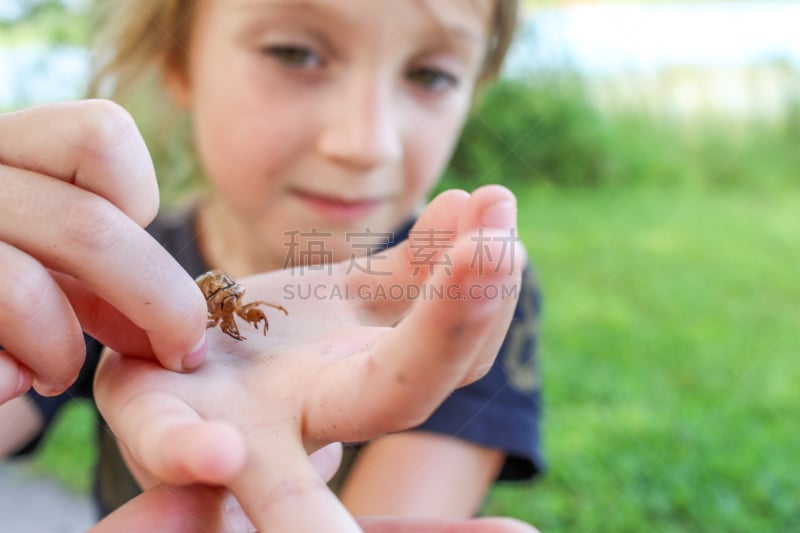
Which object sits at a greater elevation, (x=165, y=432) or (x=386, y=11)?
(x=386, y=11)

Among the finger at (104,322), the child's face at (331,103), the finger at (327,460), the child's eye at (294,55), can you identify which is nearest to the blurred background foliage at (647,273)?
Answer: the child's face at (331,103)

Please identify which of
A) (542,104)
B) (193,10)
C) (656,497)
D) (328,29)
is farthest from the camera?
(542,104)

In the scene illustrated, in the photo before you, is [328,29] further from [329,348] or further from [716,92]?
[716,92]

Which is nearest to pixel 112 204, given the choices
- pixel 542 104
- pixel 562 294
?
pixel 562 294

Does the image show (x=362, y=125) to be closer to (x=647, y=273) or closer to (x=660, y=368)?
(x=660, y=368)

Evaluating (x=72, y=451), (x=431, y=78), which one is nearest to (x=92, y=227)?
(x=431, y=78)

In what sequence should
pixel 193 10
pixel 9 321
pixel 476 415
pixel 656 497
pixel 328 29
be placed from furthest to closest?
pixel 656 497 → pixel 193 10 → pixel 476 415 → pixel 328 29 → pixel 9 321
